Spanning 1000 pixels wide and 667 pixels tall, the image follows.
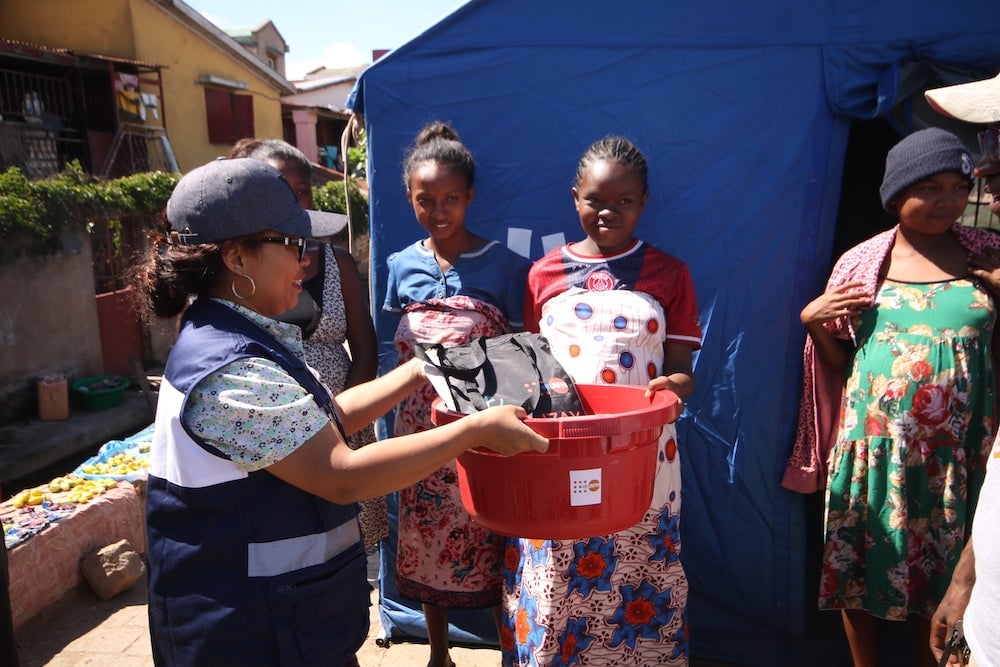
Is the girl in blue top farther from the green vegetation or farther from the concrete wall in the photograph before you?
the concrete wall

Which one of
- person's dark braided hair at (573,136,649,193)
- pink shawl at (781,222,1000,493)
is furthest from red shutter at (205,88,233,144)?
pink shawl at (781,222,1000,493)

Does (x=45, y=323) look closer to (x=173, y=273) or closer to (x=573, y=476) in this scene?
(x=173, y=273)

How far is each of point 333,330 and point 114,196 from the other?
7019 mm

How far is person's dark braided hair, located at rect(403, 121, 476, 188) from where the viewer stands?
255 cm

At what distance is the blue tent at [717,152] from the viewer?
2607 millimetres

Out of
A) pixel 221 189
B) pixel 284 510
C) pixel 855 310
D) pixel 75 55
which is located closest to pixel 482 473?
pixel 284 510

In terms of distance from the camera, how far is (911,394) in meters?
2.22

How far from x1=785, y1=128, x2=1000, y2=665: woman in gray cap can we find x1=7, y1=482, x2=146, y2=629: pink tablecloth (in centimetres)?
309

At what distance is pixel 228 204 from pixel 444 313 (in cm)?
113

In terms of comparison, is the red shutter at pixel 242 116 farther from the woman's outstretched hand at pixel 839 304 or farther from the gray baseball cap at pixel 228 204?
the gray baseball cap at pixel 228 204

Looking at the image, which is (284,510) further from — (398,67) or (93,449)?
(93,449)

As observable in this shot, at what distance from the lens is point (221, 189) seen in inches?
57.2

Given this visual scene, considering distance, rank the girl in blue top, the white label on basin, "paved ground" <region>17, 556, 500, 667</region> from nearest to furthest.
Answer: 1. the white label on basin
2. the girl in blue top
3. "paved ground" <region>17, 556, 500, 667</region>

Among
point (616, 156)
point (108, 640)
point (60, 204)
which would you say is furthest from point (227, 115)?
point (616, 156)
